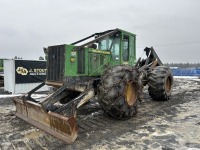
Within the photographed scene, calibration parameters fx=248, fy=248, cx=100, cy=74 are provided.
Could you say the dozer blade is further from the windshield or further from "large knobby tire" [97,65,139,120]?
the windshield

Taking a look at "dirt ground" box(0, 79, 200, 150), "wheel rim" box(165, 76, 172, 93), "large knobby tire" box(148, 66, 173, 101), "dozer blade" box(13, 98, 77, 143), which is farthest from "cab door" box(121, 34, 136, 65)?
"dozer blade" box(13, 98, 77, 143)

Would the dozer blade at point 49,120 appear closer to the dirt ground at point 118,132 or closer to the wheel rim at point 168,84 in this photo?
the dirt ground at point 118,132

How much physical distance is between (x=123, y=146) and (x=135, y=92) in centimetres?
248

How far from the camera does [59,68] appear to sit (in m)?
6.89

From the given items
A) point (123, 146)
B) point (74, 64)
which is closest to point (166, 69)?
point (74, 64)

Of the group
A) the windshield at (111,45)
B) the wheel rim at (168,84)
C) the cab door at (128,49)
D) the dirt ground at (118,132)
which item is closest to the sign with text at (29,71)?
the dirt ground at (118,132)

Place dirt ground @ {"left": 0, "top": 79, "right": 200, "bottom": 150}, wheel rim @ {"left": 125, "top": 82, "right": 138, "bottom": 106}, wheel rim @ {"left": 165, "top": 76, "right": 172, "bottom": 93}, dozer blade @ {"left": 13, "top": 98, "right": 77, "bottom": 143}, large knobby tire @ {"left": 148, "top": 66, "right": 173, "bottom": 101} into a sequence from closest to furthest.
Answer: dirt ground @ {"left": 0, "top": 79, "right": 200, "bottom": 150}
dozer blade @ {"left": 13, "top": 98, "right": 77, "bottom": 143}
wheel rim @ {"left": 125, "top": 82, "right": 138, "bottom": 106}
large knobby tire @ {"left": 148, "top": 66, "right": 173, "bottom": 101}
wheel rim @ {"left": 165, "top": 76, "right": 172, "bottom": 93}

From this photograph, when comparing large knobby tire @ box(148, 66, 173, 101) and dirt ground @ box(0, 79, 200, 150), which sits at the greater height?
large knobby tire @ box(148, 66, 173, 101)

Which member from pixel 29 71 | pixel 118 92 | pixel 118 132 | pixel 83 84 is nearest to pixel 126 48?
pixel 83 84

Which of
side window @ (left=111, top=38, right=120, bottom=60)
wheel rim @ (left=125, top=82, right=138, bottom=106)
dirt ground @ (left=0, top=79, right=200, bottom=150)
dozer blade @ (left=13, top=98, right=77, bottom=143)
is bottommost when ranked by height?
dirt ground @ (left=0, top=79, right=200, bottom=150)

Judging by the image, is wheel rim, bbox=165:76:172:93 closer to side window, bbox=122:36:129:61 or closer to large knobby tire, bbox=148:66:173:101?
large knobby tire, bbox=148:66:173:101

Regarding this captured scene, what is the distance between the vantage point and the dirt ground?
518 cm

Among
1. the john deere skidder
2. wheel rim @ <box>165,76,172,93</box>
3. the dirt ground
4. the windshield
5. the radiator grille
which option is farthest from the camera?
wheel rim @ <box>165,76,172,93</box>

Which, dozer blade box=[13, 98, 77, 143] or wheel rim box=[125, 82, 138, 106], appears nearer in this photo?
dozer blade box=[13, 98, 77, 143]
